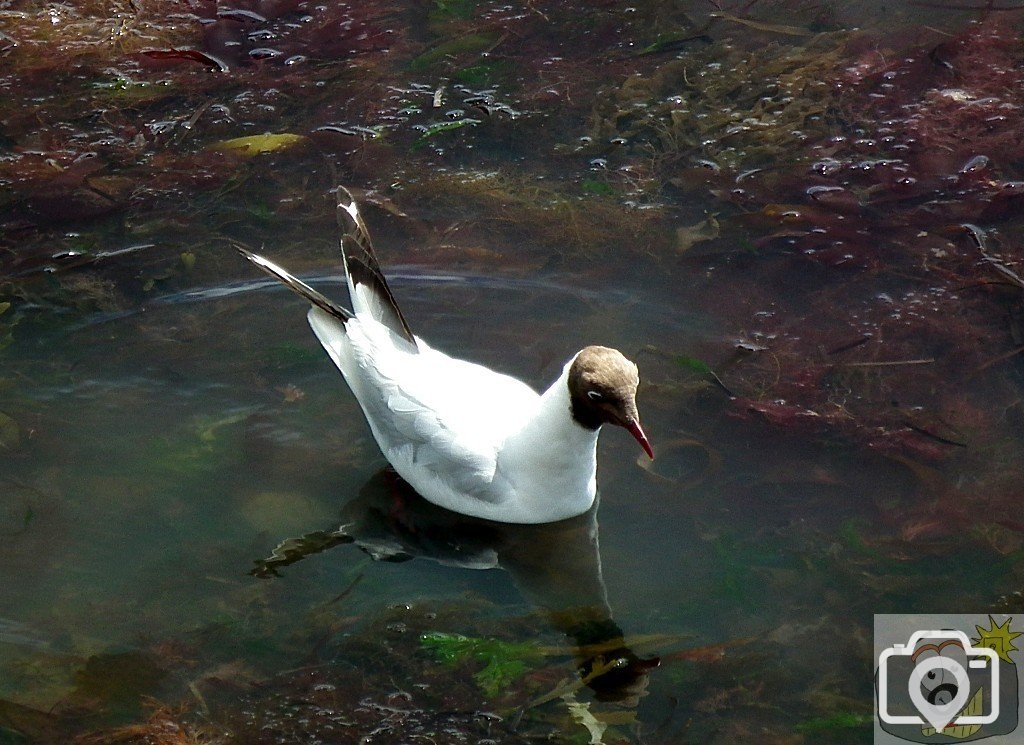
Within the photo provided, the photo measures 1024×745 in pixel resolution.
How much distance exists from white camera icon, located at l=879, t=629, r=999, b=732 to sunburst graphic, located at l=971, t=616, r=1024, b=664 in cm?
2

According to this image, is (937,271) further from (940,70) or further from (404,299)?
(404,299)

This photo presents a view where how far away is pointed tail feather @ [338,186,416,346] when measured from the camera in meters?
4.82

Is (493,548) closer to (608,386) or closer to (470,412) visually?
(470,412)

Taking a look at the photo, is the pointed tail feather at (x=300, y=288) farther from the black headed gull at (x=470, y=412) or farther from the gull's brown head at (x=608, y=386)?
the gull's brown head at (x=608, y=386)

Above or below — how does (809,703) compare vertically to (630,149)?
below

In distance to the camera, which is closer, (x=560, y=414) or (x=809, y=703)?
(x=809, y=703)

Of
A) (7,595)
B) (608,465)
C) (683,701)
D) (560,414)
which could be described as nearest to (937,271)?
(608,465)

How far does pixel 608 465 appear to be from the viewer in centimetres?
484

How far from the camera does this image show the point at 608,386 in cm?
406

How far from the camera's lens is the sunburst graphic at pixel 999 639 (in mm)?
3949

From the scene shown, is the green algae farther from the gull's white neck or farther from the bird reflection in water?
the gull's white neck

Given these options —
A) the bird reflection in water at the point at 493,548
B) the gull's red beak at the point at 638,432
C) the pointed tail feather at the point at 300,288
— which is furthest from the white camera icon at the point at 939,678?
the pointed tail feather at the point at 300,288

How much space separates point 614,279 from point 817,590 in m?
2.01

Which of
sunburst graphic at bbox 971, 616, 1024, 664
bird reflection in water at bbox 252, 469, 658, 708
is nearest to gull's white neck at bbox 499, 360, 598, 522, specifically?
bird reflection in water at bbox 252, 469, 658, 708
